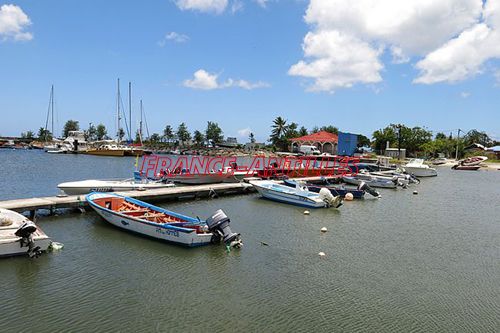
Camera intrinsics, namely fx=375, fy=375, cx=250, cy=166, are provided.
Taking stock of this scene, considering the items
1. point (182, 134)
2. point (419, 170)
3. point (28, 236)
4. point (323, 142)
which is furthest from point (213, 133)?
point (28, 236)

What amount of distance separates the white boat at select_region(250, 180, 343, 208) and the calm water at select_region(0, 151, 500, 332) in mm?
4772

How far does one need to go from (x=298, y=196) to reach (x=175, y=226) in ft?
39.1

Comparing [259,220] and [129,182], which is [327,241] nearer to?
[259,220]

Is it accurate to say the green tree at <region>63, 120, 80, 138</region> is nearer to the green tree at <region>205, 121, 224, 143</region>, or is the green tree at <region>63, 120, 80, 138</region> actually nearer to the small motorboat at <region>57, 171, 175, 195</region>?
the green tree at <region>205, 121, 224, 143</region>

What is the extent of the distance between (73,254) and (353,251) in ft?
35.3

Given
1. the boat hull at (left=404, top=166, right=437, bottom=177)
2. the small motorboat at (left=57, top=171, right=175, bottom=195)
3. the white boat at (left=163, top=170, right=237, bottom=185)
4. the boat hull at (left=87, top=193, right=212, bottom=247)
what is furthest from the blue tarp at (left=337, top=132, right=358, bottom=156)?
the boat hull at (left=87, top=193, right=212, bottom=247)

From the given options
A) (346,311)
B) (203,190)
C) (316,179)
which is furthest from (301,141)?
(346,311)

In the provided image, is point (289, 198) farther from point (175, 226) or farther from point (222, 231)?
point (175, 226)

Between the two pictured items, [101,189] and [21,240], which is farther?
[101,189]

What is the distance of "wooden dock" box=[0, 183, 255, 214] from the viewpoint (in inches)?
698

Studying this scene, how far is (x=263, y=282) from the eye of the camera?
11.7 m

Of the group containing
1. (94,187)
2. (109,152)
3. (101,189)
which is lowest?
(101,189)

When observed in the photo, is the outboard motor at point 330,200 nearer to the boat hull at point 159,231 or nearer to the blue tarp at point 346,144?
the boat hull at point 159,231

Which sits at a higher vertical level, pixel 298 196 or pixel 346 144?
pixel 346 144
